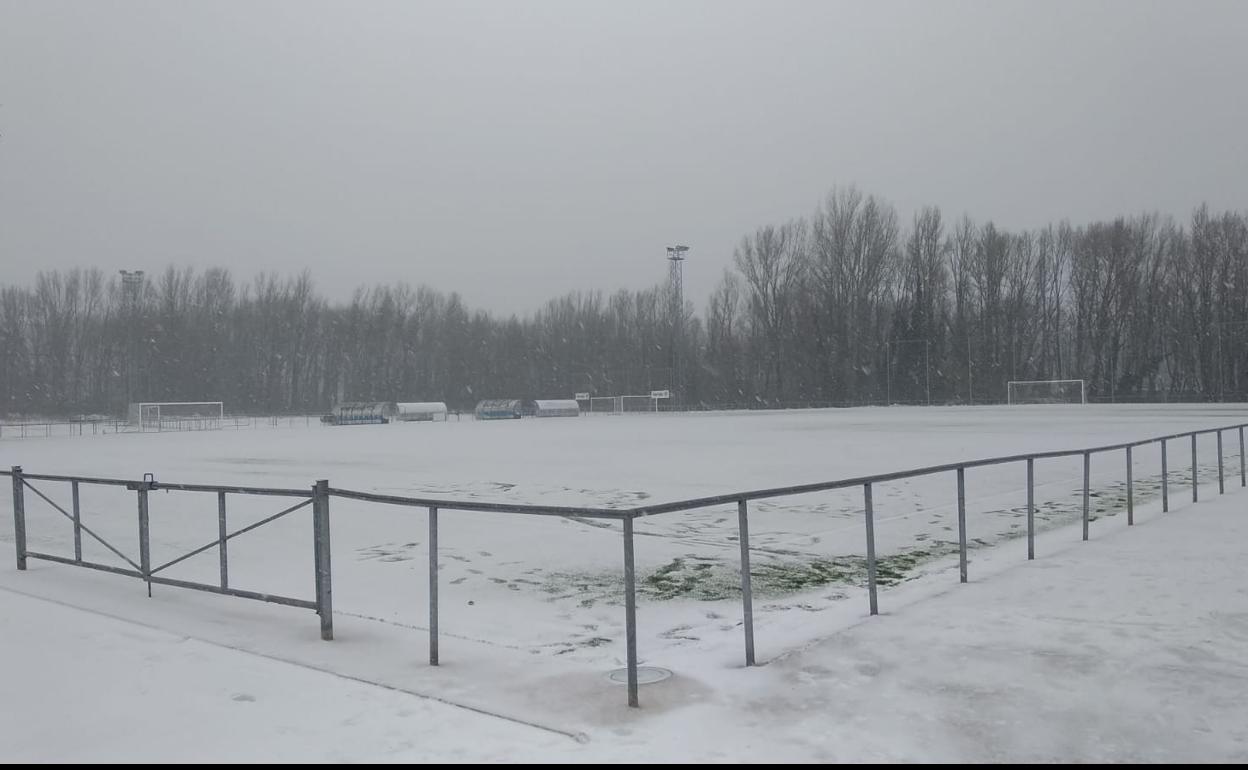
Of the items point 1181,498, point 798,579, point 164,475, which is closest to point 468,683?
point 798,579

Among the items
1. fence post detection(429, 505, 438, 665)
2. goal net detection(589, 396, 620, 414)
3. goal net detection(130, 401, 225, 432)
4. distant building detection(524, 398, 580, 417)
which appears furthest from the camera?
goal net detection(589, 396, 620, 414)

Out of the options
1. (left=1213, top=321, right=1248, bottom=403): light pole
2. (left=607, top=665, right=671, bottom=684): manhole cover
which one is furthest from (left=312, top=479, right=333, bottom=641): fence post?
(left=1213, top=321, right=1248, bottom=403): light pole

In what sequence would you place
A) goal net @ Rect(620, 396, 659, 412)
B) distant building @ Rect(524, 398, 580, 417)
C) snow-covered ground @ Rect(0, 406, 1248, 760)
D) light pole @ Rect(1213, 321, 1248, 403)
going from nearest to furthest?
snow-covered ground @ Rect(0, 406, 1248, 760) → light pole @ Rect(1213, 321, 1248, 403) → distant building @ Rect(524, 398, 580, 417) → goal net @ Rect(620, 396, 659, 412)

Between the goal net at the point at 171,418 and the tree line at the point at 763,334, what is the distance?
22.4 meters

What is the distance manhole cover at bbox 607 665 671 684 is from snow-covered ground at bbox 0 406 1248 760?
11cm

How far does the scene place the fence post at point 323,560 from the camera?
6.48 m

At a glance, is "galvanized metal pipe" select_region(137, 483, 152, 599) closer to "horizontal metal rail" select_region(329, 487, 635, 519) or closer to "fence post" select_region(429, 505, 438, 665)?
"horizontal metal rail" select_region(329, 487, 635, 519)

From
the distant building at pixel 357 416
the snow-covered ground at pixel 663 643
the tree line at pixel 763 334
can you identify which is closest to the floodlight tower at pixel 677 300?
the tree line at pixel 763 334

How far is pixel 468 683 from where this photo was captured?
5355 millimetres

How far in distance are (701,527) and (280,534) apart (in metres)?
5.47

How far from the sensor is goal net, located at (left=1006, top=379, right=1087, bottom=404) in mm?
61344

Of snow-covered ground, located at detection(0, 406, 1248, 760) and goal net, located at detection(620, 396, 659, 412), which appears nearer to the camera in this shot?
snow-covered ground, located at detection(0, 406, 1248, 760)

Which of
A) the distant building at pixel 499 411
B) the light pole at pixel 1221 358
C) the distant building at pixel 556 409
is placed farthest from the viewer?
the distant building at pixel 556 409

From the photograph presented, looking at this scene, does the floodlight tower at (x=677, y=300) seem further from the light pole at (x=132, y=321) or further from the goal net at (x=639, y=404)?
the light pole at (x=132, y=321)
